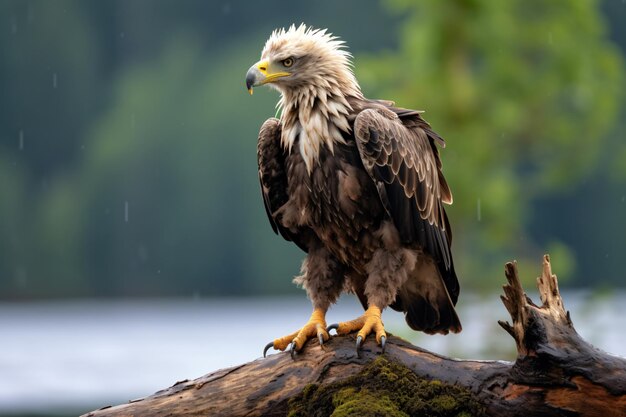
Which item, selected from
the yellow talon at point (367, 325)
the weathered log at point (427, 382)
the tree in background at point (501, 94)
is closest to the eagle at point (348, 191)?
the yellow talon at point (367, 325)

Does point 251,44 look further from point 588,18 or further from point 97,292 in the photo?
point 588,18

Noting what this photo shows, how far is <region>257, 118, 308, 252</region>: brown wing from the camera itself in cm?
554

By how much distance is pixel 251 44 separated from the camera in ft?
79.4

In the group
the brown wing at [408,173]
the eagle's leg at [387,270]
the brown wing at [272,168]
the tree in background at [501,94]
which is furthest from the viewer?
the tree in background at [501,94]

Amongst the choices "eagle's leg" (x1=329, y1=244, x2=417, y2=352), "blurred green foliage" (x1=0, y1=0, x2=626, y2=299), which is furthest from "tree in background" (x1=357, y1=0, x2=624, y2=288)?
"eagle's leg" (x1=329, y1=244, x2=417, y2=352)

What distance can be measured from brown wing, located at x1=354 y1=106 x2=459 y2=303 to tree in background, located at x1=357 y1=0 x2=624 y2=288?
6102 mm

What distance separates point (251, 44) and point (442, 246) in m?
19.4

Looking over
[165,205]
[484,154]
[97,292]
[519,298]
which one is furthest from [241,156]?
[519,298]

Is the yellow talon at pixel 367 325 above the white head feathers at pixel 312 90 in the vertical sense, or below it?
below

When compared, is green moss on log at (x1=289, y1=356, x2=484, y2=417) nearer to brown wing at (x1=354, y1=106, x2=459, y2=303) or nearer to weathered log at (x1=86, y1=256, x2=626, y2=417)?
weathered log at (x1=86, y1=256, x2=626, y2=417)

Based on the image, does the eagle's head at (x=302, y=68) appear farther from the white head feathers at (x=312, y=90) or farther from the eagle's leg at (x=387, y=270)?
the eagle's leg at (x=387, y=270)

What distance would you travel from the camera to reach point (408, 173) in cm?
524

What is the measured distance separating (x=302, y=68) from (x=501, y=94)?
283 inches

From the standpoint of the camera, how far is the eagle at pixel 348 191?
5.17 m
